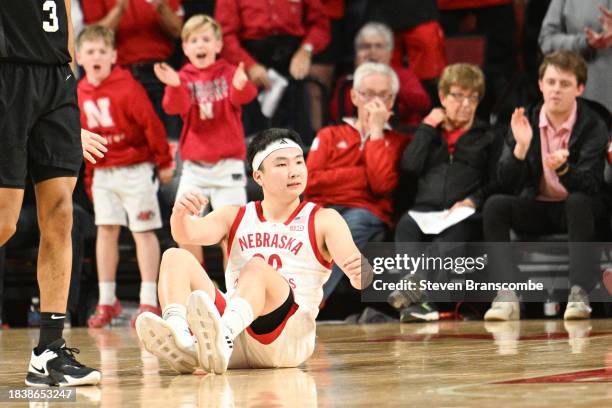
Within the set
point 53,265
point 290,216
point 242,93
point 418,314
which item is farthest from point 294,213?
point 242,93

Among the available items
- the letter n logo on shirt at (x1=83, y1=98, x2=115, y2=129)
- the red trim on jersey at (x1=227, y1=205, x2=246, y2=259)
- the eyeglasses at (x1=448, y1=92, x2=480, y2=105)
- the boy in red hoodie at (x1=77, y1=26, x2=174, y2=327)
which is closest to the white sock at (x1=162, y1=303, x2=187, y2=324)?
the red trim on jersey at (x1=227, y1=205, x2=246, y2=259)

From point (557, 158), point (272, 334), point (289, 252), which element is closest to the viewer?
point (272, 334)

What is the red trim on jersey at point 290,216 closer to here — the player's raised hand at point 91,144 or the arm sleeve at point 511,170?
the player's raised hand at point 91,144

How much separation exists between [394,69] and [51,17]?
482 cm

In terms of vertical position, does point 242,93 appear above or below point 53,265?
above

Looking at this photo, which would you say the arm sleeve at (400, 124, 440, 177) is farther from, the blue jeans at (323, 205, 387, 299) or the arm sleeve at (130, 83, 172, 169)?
the arm sleeve at (130, 83, 172, 169)

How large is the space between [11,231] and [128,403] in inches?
35.0

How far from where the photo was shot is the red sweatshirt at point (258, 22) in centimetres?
860

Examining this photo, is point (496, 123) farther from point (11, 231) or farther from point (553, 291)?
point (11, 231)

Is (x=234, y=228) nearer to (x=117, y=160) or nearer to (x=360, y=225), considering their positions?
(x=360, y=225)

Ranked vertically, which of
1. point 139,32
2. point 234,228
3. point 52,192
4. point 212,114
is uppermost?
point 139,32

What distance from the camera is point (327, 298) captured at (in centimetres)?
805

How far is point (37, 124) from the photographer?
4043 mm

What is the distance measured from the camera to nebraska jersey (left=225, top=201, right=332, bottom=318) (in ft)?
15.6
